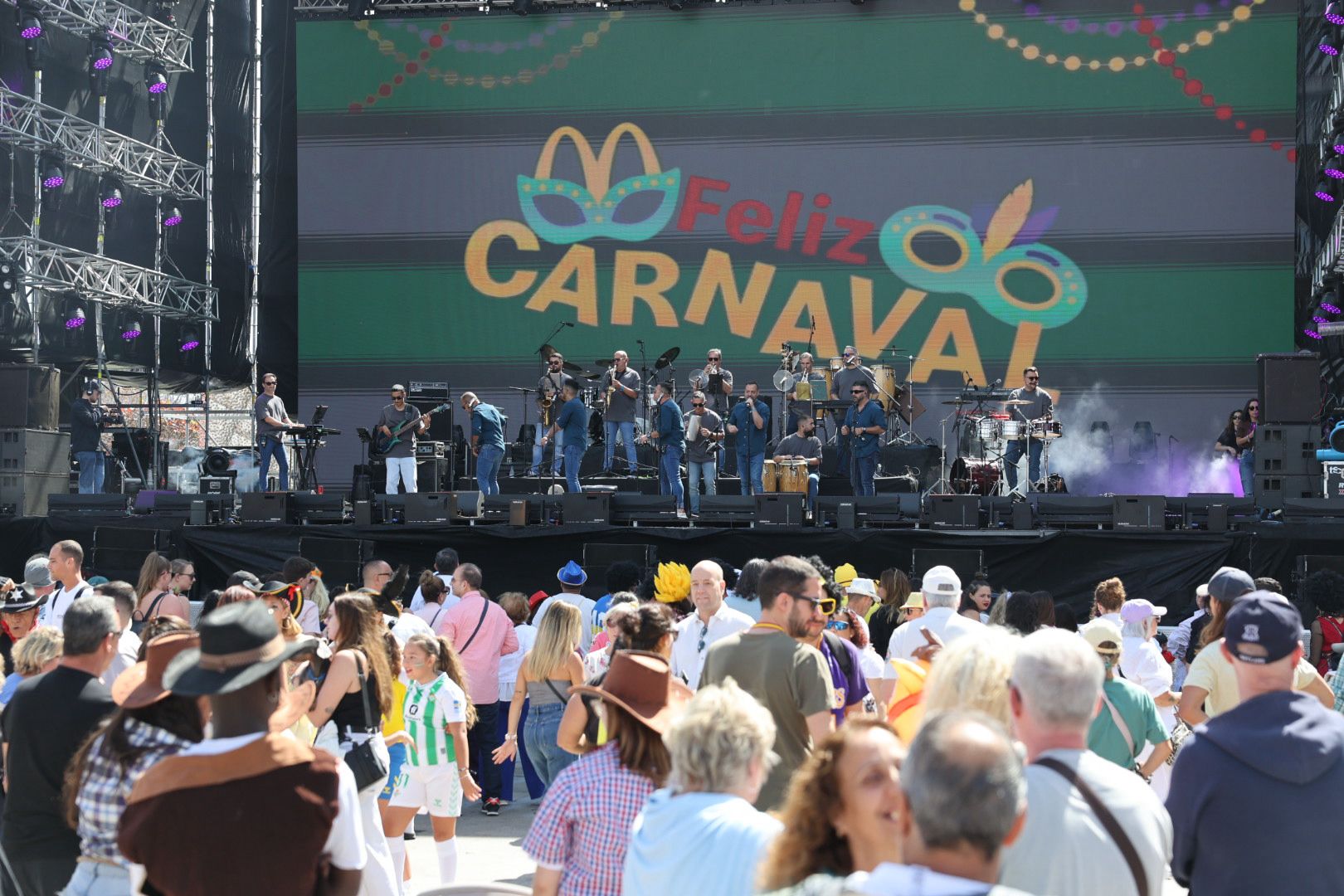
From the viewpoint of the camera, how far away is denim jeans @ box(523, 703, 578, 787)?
7.39 metres

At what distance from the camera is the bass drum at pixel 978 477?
1577 centimetres

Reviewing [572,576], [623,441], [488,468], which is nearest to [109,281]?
[488,468]

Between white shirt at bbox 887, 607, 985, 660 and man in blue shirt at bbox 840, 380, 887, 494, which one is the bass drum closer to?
man in blue shirt at bbox 840, 380, 887, 494

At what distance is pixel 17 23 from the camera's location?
17938mm

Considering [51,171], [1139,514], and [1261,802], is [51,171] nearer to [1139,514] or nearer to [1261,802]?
[1139,514]

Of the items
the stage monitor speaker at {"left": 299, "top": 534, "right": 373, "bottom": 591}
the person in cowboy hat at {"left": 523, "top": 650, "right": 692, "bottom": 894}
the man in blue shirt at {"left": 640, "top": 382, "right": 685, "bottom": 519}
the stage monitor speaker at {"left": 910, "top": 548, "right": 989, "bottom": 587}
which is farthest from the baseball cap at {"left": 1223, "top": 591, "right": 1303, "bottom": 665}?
the stage monitor speaker at {"left": 299, "top": 534, "right": 373, "bottom": 591}

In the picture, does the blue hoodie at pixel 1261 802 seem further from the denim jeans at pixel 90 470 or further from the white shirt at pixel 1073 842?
the denim jeans at pixel 90 470

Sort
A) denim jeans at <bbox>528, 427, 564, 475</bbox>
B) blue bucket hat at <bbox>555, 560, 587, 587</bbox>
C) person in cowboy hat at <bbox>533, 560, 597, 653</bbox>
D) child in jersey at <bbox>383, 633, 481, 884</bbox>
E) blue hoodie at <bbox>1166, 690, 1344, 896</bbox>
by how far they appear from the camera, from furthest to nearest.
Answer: denim jeans at <bbox>528, 427, 564, 475</bbox>, blue bucket hat at <bbox>555, 560, 587, 587</bbox>, person in cowboy hat at <bbox>533, 560, 597, 653</bbox>, child in jersey at <bbox>383, 633, 481, 884</bbox>, blue hoodie at <bbox>1166, 690, 1344, 896</bbox>

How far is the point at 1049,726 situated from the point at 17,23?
Result: 1803 cm

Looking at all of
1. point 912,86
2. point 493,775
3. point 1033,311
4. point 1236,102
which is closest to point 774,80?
point 912,86

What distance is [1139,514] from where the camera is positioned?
13.8 metres

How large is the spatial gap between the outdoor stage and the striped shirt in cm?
772

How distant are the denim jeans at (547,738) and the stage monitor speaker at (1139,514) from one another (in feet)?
25.5

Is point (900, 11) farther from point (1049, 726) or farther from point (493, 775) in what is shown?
point (1049, 726)
